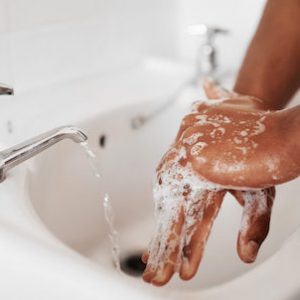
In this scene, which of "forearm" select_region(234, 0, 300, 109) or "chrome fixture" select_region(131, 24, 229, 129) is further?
"chrome fixture" select_region(131, 24, 229, 129)

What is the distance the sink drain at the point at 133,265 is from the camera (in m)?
0.78

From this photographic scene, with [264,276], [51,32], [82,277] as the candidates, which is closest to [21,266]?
[82,277]

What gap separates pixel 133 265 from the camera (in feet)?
2.67

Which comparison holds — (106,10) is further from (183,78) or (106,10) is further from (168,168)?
(168,168)

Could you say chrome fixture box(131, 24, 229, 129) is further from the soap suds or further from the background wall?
the soap suds

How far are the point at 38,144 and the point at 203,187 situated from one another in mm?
163

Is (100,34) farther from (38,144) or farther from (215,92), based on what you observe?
(38,144)

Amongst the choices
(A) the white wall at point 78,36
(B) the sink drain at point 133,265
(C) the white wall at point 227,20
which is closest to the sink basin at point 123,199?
(B) the sink drain at point 133,265

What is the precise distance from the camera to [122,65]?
3.38ft

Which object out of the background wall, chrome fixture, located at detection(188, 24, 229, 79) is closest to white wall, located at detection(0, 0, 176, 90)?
the background wall

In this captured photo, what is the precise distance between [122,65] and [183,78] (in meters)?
0.13

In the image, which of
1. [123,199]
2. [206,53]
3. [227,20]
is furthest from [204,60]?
[123,199]

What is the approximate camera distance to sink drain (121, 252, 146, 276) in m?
0.78

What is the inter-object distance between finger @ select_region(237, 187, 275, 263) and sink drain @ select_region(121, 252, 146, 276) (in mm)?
358
